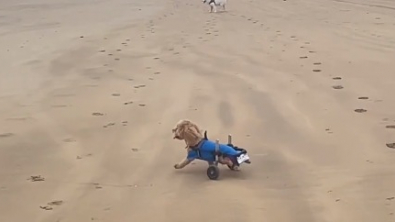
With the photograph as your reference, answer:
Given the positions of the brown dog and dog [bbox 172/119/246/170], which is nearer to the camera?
dog [bbox 172/119/246/170]

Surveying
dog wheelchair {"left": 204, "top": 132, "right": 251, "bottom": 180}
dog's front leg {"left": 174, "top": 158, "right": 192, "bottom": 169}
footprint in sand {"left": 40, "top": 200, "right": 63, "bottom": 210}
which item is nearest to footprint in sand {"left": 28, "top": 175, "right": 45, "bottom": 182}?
footprint in sand {"left": 40, "top": 200, "right": 63, "bottom": 210}

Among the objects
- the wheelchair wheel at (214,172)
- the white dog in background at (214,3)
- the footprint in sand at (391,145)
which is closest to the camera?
the wheelchair wheel at (214,172)

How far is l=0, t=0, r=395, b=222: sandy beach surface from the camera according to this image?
383cm

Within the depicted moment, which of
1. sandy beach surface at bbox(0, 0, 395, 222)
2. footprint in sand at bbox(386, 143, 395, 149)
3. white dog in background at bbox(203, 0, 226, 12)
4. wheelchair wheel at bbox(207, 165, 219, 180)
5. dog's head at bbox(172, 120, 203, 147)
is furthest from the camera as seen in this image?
white dog in background at bbox(203, 0, 226, 12)

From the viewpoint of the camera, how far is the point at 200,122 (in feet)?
17.8

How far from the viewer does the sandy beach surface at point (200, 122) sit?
383cm

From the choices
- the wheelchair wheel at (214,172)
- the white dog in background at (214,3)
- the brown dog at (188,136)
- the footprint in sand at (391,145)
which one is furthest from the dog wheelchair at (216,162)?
the white dog in background at (214,3)

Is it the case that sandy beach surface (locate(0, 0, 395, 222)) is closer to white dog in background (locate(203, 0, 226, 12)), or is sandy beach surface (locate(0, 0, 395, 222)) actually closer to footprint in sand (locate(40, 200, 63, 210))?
footprint in sand (locate(40, 200, 63, 210))

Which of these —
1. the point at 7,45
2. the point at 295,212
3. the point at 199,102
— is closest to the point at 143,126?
the point at 199,102

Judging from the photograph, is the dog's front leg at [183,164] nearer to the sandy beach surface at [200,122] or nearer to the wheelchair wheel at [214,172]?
the sandy beach surface at [200,122]

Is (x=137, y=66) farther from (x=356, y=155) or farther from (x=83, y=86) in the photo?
(x=356, y=155)

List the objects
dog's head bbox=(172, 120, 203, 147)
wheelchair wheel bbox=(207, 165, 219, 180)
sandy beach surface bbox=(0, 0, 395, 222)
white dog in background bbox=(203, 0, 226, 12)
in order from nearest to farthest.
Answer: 1. sandy beach surface bbox=(0, 0, 395, 222)
2. wheelchair wheel bbox=(207, 165, 219, 180)
3. dog's head bbox=(172, 120, 203, 147)
4. white dog in background bbox=(203, 0, 226, 12)

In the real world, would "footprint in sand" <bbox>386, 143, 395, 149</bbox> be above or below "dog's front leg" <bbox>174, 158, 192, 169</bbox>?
below

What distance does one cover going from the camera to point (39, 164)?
466 centimetres
